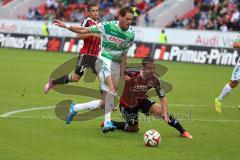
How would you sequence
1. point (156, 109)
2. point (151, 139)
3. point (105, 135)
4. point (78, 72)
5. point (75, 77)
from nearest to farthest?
1. point (151, 139)
2. point (105, 135)
3. point (156, 109)
4. point (78, 72)
5. point (75, 77)

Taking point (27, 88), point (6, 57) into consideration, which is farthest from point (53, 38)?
point (27, 88)

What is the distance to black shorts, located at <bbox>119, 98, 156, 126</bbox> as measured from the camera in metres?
Result: 12.1

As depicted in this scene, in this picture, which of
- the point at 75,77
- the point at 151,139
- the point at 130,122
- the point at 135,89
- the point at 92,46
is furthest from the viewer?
the point at 75,77

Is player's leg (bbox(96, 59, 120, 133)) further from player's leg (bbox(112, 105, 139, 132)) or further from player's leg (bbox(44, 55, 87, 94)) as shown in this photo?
player's leg (bbox(44, 55, 87, 94))

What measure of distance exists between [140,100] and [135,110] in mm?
214

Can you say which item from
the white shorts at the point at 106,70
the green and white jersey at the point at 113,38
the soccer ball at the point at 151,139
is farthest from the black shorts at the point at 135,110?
the soccer ball at the point at 151,139

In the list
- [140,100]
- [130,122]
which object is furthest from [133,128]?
[140,100]

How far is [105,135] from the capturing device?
470 inches

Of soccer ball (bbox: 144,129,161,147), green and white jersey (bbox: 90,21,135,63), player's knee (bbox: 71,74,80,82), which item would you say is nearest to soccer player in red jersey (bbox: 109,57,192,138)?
green and white jersey (bbox: 90,21,135,63)

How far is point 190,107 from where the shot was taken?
16594mm

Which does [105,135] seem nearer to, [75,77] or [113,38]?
[113,38]

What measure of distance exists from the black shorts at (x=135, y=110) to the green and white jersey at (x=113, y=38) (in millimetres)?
1032

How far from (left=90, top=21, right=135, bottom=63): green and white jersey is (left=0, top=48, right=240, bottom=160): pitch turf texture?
153cm

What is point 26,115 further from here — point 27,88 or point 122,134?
point 27,88
